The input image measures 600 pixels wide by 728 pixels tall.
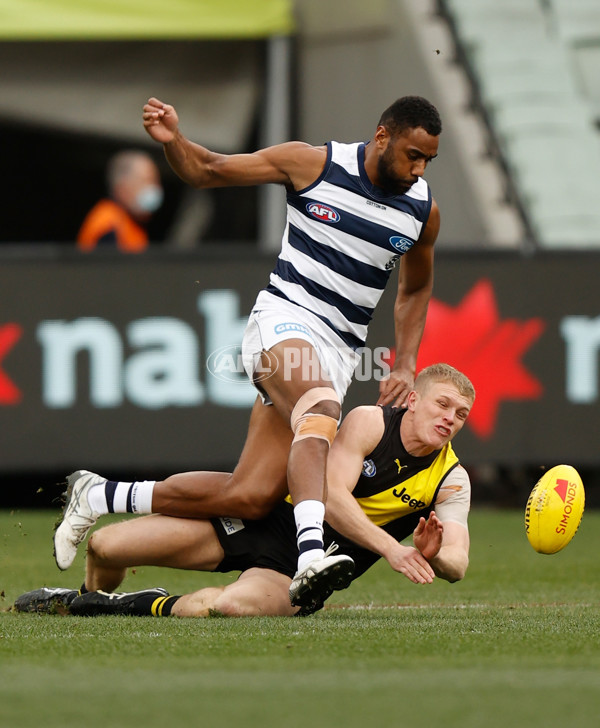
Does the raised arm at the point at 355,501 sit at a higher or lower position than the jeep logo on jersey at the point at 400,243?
lower

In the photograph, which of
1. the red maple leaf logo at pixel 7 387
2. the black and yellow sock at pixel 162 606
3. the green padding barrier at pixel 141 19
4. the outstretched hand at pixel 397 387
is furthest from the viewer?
the green padding barrier at pixel 141 19

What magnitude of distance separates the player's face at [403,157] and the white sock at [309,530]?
4.87 feet

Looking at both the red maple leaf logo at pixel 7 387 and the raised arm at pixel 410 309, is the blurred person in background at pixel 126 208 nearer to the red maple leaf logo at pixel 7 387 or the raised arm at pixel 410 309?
the red maple leaf logo at pixel 7 387

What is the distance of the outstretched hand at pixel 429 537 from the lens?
5.07 m

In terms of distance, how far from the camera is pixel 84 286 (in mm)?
10805

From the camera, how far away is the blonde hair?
225 inches

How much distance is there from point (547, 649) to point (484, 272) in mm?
6653

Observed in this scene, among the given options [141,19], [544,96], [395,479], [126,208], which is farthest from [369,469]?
[544,96]

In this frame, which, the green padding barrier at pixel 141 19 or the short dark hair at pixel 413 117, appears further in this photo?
the green padding barrier at pixel 141 19

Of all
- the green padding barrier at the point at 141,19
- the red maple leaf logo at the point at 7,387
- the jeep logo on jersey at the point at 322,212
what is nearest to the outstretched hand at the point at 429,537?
the jeep logo on jersey at the point at 322,212

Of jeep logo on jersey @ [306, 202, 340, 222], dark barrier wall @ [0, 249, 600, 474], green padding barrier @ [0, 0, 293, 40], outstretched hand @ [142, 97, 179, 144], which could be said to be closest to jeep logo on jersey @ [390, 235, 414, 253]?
jeep logo on jersey @ [306, 202, 340, 222]

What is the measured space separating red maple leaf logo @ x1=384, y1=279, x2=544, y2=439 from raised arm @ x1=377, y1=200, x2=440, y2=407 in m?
4.25

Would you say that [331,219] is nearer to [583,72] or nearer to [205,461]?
[205,461]

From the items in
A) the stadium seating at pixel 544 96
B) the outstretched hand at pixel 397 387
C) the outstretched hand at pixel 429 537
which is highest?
the stadium seating at pixel 544 96
